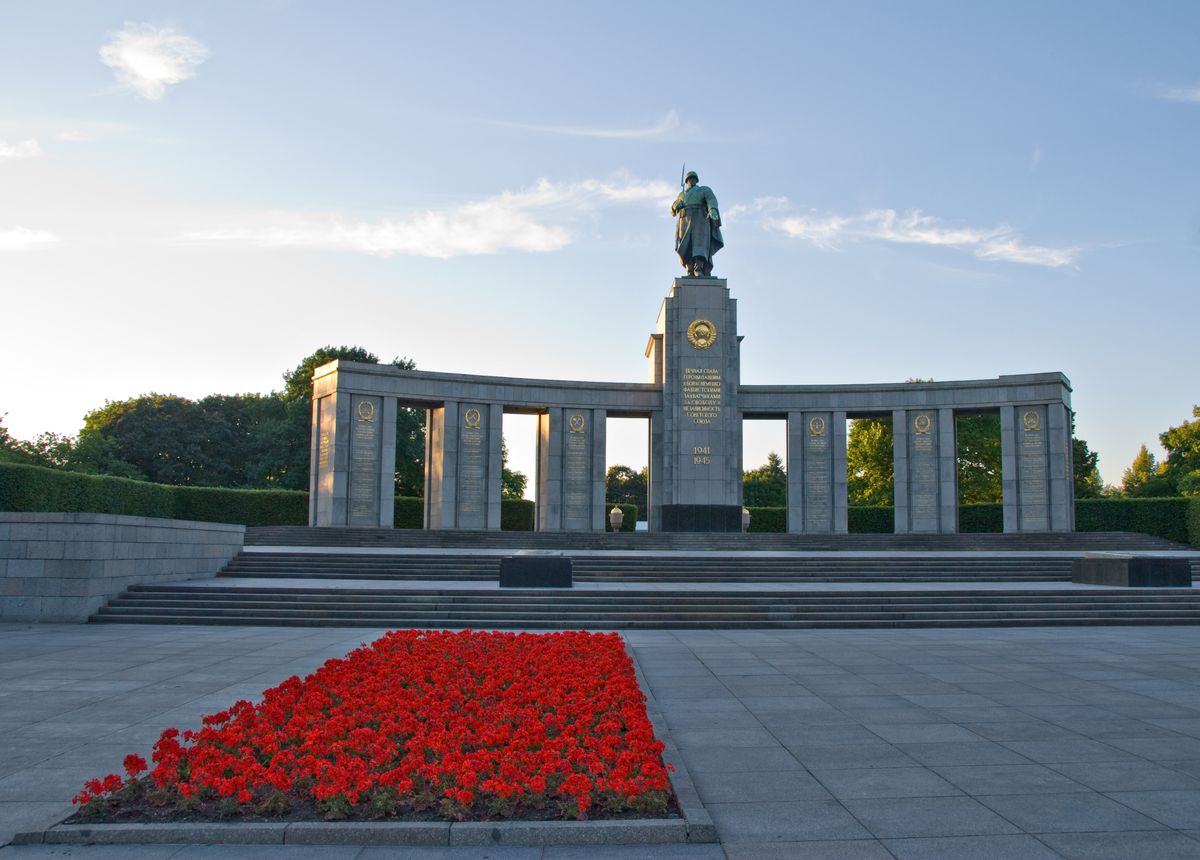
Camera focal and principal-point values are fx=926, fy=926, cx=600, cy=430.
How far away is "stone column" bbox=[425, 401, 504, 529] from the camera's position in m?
40.6

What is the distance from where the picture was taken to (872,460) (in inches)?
2640

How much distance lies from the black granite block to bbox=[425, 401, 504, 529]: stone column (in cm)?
1862

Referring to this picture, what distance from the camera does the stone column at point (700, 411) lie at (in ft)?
131

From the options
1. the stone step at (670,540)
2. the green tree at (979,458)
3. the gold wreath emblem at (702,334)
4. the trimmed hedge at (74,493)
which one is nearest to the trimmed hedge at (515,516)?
the stone step at (670,540)

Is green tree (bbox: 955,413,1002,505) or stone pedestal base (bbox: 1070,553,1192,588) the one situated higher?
green tree (bbox: 955,413,1002,505)

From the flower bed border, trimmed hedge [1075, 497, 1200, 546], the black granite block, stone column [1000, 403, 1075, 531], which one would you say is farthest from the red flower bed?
trimmed hedge [1075, 497, 1200, 546]

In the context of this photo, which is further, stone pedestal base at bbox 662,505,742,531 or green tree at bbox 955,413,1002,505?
green tree at bbox 955,413,1002,505

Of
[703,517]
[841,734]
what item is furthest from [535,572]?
[703,517]

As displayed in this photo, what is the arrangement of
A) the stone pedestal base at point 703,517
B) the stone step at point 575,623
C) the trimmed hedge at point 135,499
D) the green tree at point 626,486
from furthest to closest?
1. the green tree at point 626,486
2. the stone pedestal base at point 703,517
3. the trimmed hedge at point 135,499
4. the stone step at point 575,623

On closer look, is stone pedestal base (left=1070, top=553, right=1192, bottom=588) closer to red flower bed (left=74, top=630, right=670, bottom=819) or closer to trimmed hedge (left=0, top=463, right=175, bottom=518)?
red flower bed (left=74, top=630, right=670, bottom=819)

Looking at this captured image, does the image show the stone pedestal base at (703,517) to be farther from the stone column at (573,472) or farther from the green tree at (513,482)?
the green tree at (513,482)

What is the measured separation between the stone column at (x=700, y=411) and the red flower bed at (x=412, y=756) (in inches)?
1186

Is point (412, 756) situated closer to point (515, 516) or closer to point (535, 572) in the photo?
point (535, 572)

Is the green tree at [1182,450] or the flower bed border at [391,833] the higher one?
the green tree at [1182,450]
